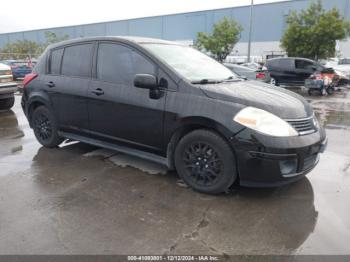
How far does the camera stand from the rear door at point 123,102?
3.67m

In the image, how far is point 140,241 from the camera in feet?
8.46

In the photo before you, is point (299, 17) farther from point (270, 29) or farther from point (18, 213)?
point (270, 29)

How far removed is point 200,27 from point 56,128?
2021 inches

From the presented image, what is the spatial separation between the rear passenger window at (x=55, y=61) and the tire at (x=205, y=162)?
2529 mm

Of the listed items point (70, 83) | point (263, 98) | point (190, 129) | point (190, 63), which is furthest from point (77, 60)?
point (263, 98)

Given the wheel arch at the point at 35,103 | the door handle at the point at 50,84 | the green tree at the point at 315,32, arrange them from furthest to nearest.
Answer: the green tree at the point at 315,32, the wheel arch at the point at 35,103, the door handle at the point at 50,84

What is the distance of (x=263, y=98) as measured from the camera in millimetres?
3285

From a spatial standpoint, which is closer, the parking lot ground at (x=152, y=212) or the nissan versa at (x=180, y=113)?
the parking lot ground at (x=152, y=212)

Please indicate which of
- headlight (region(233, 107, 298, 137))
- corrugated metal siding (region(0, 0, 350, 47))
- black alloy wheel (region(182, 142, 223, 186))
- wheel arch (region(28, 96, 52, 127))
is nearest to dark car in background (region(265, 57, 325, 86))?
wheel arch (region(28, 96, 52, 127))

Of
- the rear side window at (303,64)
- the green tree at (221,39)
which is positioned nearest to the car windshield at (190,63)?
the rear side window at (303,64)

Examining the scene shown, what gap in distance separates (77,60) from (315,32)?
1854 centimetres

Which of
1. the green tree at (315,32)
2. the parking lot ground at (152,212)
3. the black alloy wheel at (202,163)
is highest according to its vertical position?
the green tree at (315,32)

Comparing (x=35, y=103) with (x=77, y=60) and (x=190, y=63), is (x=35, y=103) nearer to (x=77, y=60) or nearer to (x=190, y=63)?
(x=77, y=60)

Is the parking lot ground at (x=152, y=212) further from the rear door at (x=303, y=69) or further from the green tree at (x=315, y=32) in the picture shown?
the green tree at (x=315, y=32)
